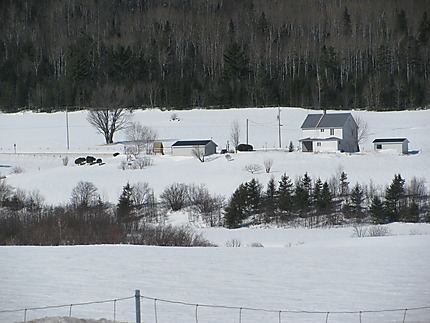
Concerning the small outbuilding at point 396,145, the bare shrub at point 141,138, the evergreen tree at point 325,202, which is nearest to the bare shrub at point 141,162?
the bare shrub at point 141,138

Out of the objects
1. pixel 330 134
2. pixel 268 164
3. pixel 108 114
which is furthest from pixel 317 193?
pixel 108 114

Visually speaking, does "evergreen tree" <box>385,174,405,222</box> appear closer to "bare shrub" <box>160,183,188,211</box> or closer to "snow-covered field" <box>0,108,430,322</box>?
"snow-covered field" <box>0,108,430,322</box>

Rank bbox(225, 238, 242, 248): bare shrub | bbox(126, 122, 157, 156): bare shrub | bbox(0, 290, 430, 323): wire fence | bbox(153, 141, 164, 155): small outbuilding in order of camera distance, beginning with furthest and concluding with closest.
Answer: bbox(126, 122, 157, 156): bare shrub → bbox(153, 141, 164, 155): small outbuilding → bbox(225, 238, 242, 248): bare shrub → bbox(0, 290, 430, 323): wire fence

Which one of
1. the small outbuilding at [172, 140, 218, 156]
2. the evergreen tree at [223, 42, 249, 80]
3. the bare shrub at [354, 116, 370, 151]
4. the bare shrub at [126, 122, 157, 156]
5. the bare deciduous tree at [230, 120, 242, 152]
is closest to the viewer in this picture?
the small outbuilding at [172, 140, 218, 156]

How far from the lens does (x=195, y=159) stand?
173 ft

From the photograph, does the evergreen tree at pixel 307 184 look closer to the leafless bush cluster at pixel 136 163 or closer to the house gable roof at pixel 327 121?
the leafless bush cluster at pixel 136 163

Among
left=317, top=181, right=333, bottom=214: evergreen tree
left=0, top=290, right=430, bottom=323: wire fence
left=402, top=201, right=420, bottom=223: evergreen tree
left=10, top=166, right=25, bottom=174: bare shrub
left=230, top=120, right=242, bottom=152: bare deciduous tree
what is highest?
left=230, top=120, right=242, bottom=152: bare deciduous tree

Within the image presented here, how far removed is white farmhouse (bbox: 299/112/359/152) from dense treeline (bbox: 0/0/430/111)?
2688 cm

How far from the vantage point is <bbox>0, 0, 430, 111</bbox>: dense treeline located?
8925 centimetres

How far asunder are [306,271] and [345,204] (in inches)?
730

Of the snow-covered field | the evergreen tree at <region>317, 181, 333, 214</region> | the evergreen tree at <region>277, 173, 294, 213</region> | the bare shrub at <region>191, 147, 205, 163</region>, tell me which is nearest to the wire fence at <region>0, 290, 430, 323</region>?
the snow-covered field

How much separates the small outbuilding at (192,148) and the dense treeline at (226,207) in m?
11.0

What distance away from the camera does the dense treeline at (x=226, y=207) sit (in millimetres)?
34438

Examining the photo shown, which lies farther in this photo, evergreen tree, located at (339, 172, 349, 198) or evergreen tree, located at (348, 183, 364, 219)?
evergreen tree, located at (339, 172, 349, 198)
